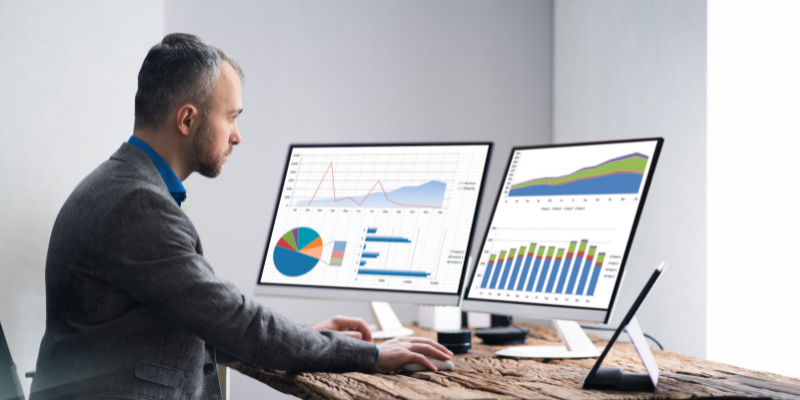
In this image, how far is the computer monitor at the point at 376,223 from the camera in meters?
1.41

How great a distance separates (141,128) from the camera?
1128 mm

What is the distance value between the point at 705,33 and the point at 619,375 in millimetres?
1227

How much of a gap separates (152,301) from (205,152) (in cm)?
34

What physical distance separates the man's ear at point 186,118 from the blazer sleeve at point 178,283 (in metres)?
0.19

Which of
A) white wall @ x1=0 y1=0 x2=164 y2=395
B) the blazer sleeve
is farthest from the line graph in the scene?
white wall @ x1=0 y1=0 x2=164 y2=395

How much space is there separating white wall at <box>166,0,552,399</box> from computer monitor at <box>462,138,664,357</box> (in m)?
1.18

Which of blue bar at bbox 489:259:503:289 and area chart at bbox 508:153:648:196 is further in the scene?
blue bar at bbox 489:259:503:289

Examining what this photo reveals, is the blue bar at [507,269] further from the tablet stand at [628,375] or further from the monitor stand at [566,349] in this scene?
the tablet stand at [628,375]

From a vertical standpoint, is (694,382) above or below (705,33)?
below

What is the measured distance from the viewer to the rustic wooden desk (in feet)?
2.97

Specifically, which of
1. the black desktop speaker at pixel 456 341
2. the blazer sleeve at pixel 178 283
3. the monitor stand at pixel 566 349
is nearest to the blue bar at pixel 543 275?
the monitor stand at pixel 566 349

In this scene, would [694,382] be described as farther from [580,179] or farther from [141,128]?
[141,128]

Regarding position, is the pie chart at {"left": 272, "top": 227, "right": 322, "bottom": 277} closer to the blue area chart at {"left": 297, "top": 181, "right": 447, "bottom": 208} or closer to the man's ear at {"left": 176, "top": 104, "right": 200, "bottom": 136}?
the blue area chart at {"left": 297, "top": 181, "right": 447, "bottom": 208}

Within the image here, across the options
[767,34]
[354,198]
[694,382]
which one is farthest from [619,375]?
[767,34]
